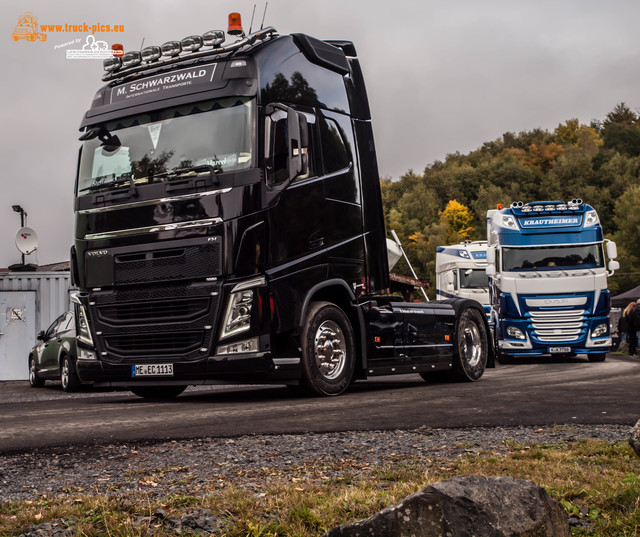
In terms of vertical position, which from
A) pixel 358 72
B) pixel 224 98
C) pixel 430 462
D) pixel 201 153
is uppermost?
pixel 358 72

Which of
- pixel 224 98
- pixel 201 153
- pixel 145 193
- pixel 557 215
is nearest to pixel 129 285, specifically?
pixel 145 193

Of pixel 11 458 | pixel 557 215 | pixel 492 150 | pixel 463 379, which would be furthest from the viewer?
pixel 492 150

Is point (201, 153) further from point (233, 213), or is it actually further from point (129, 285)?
point (129, 285)

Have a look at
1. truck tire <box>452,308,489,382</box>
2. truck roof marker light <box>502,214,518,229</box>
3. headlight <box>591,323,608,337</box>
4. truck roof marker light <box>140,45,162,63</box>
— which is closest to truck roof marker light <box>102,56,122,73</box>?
truck roof marker light <box>140,45,162,63</box>

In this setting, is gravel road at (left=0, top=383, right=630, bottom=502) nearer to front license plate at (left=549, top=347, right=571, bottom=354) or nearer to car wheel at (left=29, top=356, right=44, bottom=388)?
car wheel at (left=29, top=356, right=44, bottom=388)

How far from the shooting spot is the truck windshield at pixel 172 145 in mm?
9117

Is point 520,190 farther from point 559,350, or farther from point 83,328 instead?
point 83,328

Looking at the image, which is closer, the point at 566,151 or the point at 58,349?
the point at 58,349

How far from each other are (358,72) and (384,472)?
24.6 feet

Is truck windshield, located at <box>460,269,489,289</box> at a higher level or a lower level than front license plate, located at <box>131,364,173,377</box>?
higher

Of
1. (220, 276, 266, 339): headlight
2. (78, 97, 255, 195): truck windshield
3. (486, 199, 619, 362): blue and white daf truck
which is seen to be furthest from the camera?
(486, 199, 619, 362): blue and white daf truck

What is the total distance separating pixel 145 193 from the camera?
938 centimetres

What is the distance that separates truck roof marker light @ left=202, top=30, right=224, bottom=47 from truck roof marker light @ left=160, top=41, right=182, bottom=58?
0.35 meters

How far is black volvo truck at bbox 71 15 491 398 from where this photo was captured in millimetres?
8984
